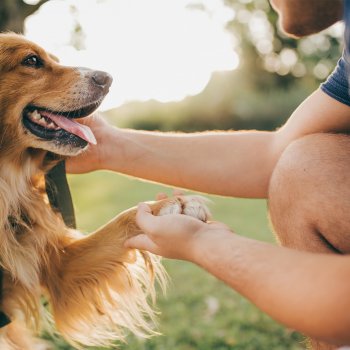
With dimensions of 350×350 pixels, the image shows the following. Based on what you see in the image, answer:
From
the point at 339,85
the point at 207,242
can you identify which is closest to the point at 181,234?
the point at 207,242

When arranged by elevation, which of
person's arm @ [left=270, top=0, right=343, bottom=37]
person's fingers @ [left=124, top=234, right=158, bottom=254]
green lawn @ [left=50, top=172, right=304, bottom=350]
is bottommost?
green lawn @ [left=50, top=172, right=304, bottom=350]

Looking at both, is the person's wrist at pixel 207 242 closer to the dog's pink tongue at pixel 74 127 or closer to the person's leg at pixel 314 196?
the person's leg at pixel 314 196

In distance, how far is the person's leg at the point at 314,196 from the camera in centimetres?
173

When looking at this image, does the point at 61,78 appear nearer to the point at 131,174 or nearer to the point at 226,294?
the point at 131,174

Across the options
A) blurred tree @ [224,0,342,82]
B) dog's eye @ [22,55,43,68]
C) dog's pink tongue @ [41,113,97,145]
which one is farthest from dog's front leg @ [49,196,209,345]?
blurred tree @ [224,0,342,82]

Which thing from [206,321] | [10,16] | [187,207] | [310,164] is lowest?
[206,321]

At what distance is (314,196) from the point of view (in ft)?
5.91

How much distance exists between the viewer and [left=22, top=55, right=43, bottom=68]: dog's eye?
296cm

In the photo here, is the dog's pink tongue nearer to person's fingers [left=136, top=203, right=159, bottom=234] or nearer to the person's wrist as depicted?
person's fingers [left=136, top=203, right=159, bottom=234]

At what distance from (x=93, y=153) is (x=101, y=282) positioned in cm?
64

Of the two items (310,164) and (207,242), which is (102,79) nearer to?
(310,164)

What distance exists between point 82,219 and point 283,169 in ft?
20.0

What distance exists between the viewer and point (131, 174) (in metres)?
2.77

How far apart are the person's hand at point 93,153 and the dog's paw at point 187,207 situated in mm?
557
